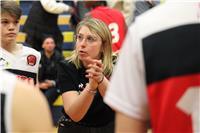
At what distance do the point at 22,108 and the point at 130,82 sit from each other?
383 millimetres

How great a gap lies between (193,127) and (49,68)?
5.49m

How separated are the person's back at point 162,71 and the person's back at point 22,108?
0.96 ft

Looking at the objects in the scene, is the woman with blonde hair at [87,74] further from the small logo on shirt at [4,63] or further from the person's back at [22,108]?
the person's back at [22,108]

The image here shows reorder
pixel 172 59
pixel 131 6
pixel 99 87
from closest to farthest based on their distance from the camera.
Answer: pixel 172 59, pixel 99 87, pixel 131 6

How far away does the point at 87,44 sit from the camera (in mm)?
3049

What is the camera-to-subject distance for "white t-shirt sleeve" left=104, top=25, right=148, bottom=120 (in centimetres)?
163

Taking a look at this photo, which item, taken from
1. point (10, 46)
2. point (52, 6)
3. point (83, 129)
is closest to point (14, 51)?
point (10, 46)

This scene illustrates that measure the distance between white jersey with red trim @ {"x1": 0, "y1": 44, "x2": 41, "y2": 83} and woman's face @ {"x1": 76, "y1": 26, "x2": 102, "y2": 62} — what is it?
0.44 m

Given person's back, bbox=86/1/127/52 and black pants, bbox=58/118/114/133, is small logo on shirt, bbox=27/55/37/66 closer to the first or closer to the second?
black pants, bbox=58/118/114/133

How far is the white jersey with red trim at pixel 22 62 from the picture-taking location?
329cm

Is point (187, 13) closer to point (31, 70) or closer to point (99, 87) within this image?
point (99, 87)

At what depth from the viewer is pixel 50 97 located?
7.14 metres

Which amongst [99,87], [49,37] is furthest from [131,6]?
[99,87]

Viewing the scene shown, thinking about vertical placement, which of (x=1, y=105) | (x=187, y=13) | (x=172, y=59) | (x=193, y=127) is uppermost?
(x=187, y=13)
